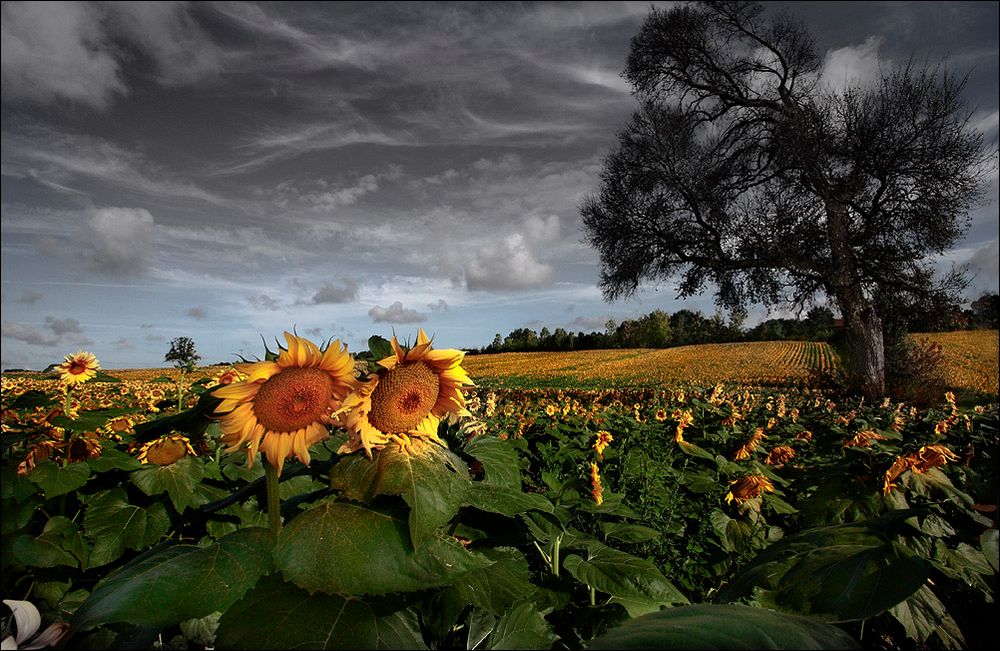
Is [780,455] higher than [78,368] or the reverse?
the reverse

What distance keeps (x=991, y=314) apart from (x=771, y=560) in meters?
43.1

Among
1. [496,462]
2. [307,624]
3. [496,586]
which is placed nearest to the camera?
[307,624]

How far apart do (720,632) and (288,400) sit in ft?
2.38

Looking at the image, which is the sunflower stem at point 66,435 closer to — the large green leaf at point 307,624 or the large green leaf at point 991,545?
the large green leaf at point 307,624

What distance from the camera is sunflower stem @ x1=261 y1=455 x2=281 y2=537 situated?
85 cm

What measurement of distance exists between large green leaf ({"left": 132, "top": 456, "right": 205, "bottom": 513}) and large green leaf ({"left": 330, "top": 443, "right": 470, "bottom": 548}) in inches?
50.4

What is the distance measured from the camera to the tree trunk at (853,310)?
14648mm

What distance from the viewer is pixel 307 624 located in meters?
0.66

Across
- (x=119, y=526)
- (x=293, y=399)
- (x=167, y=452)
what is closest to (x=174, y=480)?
(x=167, y=452)

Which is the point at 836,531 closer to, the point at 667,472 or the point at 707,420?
the point at 667,472

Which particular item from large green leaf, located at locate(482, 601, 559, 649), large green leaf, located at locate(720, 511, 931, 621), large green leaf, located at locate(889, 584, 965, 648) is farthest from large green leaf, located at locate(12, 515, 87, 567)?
large green leaf, located at locate(889, 584, 965, 648)

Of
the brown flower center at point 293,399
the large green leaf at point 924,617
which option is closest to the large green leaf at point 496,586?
the brown flower center at point 293,399

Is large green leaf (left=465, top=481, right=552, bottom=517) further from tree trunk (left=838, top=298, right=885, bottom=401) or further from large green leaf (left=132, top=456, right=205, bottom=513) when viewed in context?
tree trunk (left=838, top=298, right=885, bottom=401)

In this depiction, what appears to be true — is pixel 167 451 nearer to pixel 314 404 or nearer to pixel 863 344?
pixel 314 404
